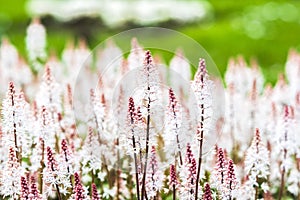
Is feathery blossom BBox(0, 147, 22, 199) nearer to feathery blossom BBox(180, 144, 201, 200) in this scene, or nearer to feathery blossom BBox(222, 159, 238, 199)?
feathery blossom BBox(180, 144, 201, 200)

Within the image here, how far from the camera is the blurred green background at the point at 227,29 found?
17.3 meters

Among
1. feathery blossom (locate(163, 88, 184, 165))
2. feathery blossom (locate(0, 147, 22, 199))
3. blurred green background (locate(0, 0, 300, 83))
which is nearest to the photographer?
feathery blossom (locate(0, 147, 22, 199))

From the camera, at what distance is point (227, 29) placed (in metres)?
19.4

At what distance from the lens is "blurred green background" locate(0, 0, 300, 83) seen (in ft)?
56.8

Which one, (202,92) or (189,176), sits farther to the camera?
(202,92)

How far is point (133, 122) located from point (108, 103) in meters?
2.41

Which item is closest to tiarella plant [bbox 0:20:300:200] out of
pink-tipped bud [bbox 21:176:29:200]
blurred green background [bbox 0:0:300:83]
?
pink-tipped bud [bbox 21:176:29:200]

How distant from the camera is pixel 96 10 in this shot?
816 inches

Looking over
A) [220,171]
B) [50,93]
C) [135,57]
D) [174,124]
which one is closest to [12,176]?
[174,124]

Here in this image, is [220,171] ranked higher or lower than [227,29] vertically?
lower

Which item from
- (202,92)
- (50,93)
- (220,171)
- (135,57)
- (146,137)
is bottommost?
(220,171)

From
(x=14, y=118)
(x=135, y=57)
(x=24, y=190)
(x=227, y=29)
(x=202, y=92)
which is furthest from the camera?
(x=227, y=29)

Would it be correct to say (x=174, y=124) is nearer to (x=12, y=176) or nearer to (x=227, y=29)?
(x=12, y=176)

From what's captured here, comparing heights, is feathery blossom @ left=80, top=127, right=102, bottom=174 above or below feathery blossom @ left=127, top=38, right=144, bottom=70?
below
